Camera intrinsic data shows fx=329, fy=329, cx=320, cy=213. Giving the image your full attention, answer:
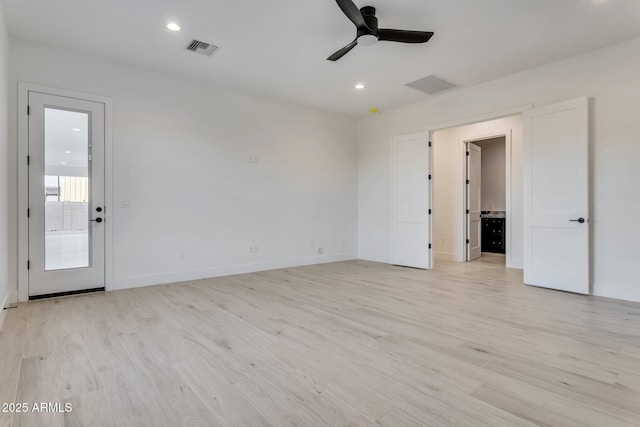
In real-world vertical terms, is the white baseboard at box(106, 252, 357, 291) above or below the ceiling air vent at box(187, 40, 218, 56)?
below

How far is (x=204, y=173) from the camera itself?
5.02 metres

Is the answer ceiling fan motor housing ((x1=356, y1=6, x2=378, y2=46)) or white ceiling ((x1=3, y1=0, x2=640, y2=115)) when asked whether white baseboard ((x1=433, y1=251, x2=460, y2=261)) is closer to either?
white ceiling ((x1=3, y1=0, x2=640, y2=115))

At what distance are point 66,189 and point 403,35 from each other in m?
4.23

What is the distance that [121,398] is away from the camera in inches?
71.4

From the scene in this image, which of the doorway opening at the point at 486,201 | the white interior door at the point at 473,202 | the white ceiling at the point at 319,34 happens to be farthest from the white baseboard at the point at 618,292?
the white ceiling at the point at 319,34

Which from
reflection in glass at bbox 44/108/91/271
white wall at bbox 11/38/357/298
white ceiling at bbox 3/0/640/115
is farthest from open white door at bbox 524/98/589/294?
reflection in glass at bbox 44/108/91/271

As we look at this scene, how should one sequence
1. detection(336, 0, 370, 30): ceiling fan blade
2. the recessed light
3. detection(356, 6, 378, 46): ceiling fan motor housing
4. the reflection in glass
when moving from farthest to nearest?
1. the reflection in glass
2. the recessed light
3. detection(356, 6, 378, 46): ceiling fan motor housing
4. detection(336, 0, 370, 30): ceiling fan blade

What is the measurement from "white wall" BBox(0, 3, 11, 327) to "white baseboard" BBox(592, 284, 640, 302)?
635cm

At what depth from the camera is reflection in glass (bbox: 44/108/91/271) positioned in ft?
12.8

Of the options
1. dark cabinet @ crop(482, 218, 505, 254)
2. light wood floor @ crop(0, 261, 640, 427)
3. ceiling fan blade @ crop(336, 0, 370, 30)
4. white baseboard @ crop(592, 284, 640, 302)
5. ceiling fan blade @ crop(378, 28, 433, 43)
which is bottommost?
light wood floor @ crop(0, 261, 640, 427)

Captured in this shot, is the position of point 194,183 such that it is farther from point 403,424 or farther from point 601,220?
point 601,220

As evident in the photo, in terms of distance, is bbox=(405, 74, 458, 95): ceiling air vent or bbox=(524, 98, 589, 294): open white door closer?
bbox=(524, 98, 589, 294): open white door

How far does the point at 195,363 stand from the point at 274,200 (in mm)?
3792

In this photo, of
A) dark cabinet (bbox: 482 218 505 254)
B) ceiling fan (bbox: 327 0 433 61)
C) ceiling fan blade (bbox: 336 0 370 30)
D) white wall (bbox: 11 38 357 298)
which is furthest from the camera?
dark cabinet (bbox: 482 218 505 254)
